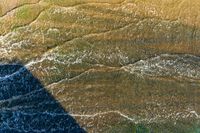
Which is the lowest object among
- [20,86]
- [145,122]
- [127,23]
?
[145,122]

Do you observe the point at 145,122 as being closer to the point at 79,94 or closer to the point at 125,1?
the point at 79,94

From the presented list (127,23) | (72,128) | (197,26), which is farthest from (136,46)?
(72,128)

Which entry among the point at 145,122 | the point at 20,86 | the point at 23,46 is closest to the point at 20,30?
the point at 23,46

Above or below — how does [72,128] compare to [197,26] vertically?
below

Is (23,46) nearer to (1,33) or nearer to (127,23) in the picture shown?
(1,33)

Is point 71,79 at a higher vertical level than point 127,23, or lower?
lower
